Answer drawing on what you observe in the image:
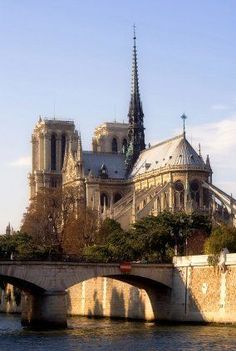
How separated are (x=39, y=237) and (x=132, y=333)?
5289cm

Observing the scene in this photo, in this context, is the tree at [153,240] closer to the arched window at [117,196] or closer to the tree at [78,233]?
the tree at [78,233]

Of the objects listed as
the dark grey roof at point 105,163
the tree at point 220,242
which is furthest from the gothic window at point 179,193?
the tree at point 220,242

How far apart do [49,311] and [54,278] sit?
7.60 feet

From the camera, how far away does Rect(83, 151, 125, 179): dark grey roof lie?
461 ft

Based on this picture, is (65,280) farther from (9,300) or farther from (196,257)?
(9,300)

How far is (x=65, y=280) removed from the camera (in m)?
66.8

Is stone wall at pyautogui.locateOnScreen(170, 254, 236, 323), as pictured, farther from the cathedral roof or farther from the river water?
the cathedral roof

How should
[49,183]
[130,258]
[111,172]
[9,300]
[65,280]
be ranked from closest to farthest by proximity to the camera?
[65,280] → [130,258] → [9,300] → [111,172] → [49,183]

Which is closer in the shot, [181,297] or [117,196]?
[181,297]

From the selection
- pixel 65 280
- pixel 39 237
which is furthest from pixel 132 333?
pixel 39 237

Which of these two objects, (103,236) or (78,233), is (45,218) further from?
(103,236)

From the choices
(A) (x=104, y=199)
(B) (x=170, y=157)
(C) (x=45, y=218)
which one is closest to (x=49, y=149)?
(A) (x=104, y=199)

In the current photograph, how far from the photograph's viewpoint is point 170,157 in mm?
125062

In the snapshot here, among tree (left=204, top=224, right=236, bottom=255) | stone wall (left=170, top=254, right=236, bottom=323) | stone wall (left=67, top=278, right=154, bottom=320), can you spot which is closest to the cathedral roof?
stone wall (left=67, top=278, right=154, bottom=320)
